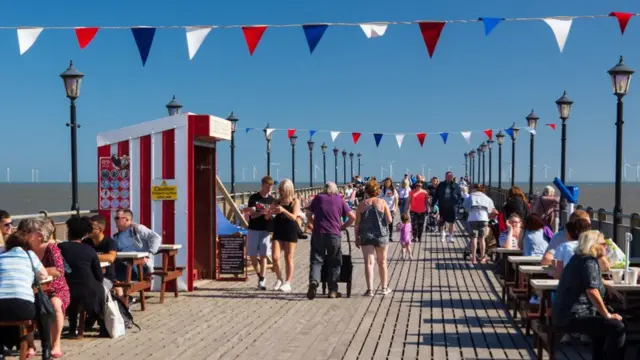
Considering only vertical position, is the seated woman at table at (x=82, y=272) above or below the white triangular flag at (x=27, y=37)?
below

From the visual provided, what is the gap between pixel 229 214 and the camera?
64.0 feet

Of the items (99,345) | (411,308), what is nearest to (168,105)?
(411,308)

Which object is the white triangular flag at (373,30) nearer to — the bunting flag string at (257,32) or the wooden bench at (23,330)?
the bunting flag string at (257,32)

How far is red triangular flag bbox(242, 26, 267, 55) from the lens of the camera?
1304 centimetres

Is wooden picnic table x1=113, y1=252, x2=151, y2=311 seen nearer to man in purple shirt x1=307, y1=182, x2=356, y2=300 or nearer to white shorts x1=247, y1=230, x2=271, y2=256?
man in purple shirt x1=307, y1=182, x2=356, y2=300

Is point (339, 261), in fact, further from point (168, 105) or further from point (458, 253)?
point (168, 105)

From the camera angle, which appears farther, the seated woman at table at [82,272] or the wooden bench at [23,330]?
the seated woman at table at [82,272]

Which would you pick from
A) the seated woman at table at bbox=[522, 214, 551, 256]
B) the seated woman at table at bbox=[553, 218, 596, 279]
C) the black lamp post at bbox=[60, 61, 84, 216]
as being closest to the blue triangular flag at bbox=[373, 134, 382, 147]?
the black lamp post at bbox=[60, 61, 84, 216]

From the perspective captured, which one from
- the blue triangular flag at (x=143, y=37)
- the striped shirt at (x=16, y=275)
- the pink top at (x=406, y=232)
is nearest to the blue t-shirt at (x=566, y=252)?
the striped shirt at (x=16, y=275)

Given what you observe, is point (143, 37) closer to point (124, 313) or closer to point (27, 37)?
point (27, 37)

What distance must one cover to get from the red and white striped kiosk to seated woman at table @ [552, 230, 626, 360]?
6.46 meters

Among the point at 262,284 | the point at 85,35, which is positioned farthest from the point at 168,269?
the point at 85,35

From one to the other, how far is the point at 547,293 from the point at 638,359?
86cm

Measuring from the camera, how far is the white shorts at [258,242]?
12.4 meters
